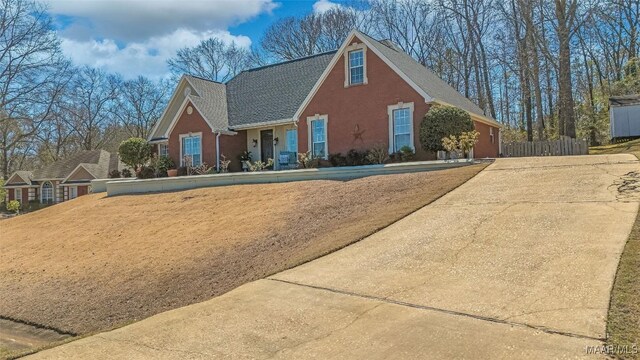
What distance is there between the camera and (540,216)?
329 inches

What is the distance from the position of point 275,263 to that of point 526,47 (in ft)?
108

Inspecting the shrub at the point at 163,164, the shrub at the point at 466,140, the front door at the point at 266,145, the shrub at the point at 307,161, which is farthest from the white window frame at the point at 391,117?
the shrub at the point at 163,164

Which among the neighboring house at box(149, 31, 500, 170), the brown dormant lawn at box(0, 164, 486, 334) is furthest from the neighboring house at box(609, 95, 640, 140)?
the brown dormant lawn at box(0, 164, 486, 334)

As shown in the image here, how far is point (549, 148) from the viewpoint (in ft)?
74.9

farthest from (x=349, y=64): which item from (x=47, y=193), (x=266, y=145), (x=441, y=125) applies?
(x=47, y=193)

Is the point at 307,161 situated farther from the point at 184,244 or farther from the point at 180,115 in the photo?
the point at 180,115

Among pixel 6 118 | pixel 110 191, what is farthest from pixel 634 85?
pixel 6 118

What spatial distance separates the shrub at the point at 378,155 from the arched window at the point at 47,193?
133 ft

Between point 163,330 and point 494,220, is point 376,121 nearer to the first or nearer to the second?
point 494,220

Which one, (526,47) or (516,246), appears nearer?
(516,246)

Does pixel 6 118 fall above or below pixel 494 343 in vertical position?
above

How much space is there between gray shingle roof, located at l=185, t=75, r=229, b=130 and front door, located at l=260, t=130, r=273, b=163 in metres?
2.15

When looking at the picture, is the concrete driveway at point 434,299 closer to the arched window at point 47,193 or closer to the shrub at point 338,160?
the shrub at point 338,160

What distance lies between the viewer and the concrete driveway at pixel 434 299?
4422 mm
